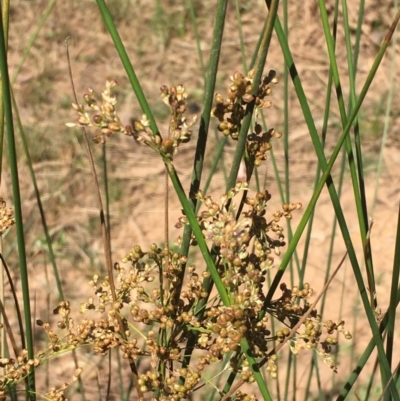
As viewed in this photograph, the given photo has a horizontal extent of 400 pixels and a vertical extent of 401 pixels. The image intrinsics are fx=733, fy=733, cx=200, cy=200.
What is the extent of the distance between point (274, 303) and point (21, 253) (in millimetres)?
222

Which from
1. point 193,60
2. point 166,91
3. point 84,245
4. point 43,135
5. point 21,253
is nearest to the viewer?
point 166,91

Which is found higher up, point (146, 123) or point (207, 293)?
point (146, 123)

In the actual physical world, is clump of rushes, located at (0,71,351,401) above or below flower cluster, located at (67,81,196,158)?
below

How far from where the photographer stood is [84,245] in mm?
2289

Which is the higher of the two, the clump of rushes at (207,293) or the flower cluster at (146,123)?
the flower cluster at (146,123)

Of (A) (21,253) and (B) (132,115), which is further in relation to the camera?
(B) (132,115)

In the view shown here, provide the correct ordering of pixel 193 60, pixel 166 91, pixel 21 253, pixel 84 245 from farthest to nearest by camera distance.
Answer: pixel 193 60, pixel 84 245, pixel 21 253, pixel 166 91

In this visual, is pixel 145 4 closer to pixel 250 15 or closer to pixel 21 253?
pixel 250 15

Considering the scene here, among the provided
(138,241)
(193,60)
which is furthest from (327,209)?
(193,60)

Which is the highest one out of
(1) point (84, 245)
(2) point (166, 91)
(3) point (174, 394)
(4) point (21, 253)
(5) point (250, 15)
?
(5) point (250, 15)

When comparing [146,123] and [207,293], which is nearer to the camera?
[146,123]

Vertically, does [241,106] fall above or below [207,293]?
above

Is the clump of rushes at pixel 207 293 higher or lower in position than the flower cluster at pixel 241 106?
lower

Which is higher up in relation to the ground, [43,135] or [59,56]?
[59,56]
